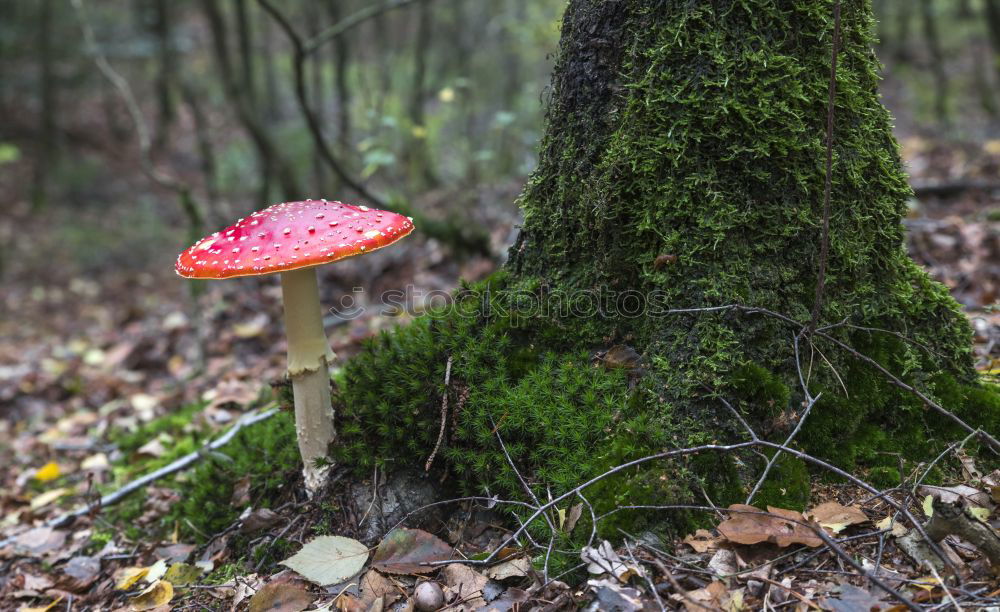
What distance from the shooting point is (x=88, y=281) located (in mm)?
12727

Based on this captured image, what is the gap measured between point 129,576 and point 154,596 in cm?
40

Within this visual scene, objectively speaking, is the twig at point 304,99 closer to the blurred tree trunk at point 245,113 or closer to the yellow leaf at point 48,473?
the blurred tree trunk at point 245,113

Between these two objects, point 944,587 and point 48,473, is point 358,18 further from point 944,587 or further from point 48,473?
point 944,587

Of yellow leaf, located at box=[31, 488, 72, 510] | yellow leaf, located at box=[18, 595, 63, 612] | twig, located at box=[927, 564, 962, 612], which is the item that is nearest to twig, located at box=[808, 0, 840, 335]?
twig, located at box=[927, 564, 962, 612]

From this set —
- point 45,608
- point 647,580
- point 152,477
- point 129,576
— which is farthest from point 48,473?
point 647,580

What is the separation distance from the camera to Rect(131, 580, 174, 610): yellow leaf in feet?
9.82

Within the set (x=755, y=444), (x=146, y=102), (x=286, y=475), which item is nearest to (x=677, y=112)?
(x=755, y=444)

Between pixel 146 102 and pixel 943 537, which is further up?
pixel 146 102

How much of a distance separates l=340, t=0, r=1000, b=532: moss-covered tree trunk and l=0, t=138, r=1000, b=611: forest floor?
0.23 m

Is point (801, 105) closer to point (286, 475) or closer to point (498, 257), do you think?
point (286, 475)

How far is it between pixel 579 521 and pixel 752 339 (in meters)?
1.01

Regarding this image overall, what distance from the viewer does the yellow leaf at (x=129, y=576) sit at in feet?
10.6

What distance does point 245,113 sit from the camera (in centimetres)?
901

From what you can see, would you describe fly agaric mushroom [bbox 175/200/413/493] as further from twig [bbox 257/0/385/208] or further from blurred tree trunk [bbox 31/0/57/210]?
blurred tree trunk [bbox 31/0/57/210]
